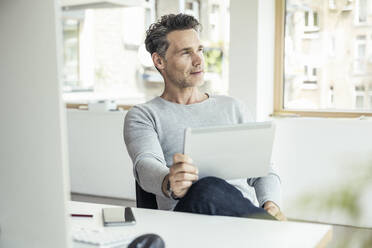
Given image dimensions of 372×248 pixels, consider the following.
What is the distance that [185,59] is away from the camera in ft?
7.07

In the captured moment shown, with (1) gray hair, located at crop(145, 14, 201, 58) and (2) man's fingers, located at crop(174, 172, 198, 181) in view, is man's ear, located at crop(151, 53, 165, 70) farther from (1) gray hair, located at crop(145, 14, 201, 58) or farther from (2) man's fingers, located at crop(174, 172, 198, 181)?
(2) man's fingers, located at crop(174, 172, 198, 181)

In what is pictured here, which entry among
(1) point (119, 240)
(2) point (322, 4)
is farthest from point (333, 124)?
(1) point (119, 240)

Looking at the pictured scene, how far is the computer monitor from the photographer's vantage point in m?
0.61

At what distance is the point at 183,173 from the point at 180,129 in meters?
0.63

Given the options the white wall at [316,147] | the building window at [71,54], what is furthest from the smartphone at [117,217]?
the building window at [71,54]

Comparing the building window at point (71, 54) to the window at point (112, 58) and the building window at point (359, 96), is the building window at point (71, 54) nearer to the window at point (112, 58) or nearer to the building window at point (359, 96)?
the window at point (112, 58)

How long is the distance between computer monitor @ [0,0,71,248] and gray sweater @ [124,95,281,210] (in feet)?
3.14

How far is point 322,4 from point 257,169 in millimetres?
2584

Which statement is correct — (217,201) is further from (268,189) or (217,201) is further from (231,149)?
(268,189)

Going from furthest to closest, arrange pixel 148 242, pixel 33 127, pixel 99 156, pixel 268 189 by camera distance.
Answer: pixel 99 156, pixel 268 189, pixel 148 242, pixel 33 127

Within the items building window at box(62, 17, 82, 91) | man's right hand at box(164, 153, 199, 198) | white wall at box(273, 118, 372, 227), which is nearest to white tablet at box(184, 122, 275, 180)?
man's right hand at box(164, 153, 199, 198)

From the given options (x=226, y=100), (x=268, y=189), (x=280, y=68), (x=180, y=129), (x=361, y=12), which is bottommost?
(x=268, y=189)

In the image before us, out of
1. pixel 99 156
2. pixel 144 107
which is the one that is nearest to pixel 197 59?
pixel 144 107

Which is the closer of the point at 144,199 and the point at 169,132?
the point at 144,199
